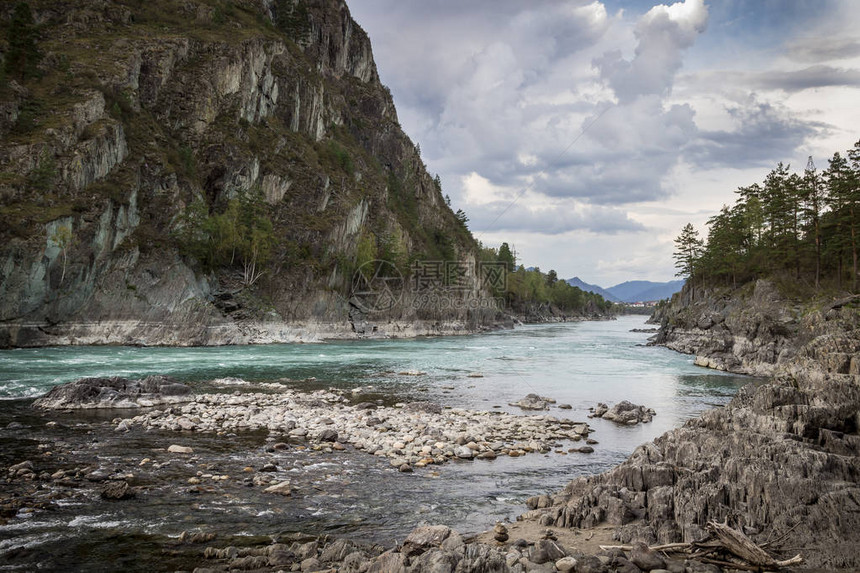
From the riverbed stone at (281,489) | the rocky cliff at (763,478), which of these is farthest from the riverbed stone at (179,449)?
the rocky cliff at (763,478)

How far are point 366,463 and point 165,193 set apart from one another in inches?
2574

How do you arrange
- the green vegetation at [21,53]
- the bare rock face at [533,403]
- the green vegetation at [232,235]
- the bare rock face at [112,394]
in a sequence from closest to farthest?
the bare rock face at [112,394] → the bare rock face at [533,403] → the green vegetation at [21,53] → the green vegetation at [232,235]

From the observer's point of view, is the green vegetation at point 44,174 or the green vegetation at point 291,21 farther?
the green vegetation at point 291,21

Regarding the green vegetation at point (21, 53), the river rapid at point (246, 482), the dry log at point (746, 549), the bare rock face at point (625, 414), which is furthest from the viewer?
the green vegetation at point (21, 53)

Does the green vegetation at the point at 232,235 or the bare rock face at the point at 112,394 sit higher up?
the green vegetation at the point at 232,235

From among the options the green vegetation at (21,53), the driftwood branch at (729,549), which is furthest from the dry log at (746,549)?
the green vegetation at (21,53)

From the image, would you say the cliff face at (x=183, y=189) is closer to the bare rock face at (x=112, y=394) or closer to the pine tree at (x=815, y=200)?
the bare rock face at (x=112, y=394)

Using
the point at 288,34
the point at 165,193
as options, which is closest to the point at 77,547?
the point at 165,193

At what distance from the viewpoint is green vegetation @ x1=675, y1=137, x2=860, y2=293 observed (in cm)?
5025

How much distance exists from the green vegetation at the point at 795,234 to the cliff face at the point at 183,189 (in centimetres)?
5452

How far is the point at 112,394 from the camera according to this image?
23.1 metres

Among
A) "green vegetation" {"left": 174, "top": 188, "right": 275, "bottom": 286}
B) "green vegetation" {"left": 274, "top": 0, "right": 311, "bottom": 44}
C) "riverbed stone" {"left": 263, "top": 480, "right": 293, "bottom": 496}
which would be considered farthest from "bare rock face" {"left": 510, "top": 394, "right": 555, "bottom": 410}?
"green vegetation" {"left": 274, "top": 0, "right": 311, "bottom": 44}

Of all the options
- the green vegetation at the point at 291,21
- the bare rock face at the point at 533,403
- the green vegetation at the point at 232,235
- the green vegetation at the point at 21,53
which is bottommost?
the bare rock face at the point at 533,403

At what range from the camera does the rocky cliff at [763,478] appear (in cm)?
825
